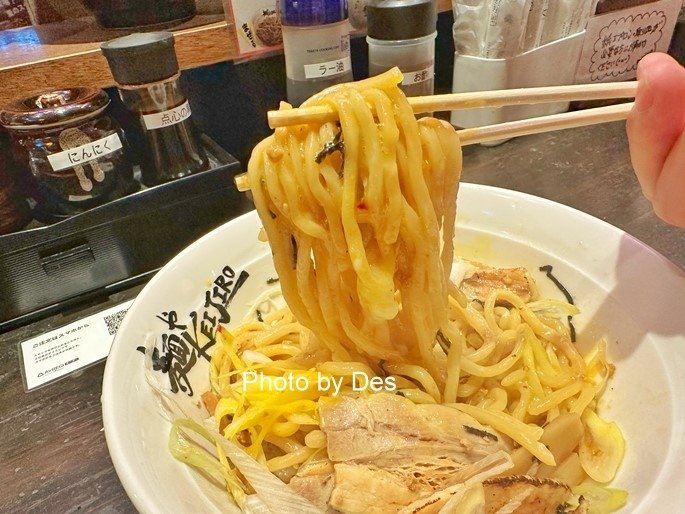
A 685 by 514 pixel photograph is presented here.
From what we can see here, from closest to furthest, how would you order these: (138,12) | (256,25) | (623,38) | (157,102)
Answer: (157,102) → (138,12) → (256,25) → (623,38)

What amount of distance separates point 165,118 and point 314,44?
65 cm

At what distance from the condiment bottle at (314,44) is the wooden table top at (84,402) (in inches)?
33.7

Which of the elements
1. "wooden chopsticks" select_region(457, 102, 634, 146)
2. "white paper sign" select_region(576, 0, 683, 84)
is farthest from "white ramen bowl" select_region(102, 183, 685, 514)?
"white paper sign" select_region(576, 0, 683, 84)

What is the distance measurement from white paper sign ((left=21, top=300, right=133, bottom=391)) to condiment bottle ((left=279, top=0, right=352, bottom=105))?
114cm

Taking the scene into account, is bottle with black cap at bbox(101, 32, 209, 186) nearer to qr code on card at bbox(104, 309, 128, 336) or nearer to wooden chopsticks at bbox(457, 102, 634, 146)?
qr code on card at bbox(104, 309, 128, 336)

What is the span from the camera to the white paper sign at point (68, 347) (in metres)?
1.68

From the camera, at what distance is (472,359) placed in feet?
4.78

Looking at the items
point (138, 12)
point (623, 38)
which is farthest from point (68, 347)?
point (623, 38)

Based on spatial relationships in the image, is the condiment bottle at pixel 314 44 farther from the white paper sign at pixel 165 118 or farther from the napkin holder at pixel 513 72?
the napkin holder at pixel 513 72

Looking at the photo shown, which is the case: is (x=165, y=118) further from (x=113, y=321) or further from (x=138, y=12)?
(x=113, y=321)

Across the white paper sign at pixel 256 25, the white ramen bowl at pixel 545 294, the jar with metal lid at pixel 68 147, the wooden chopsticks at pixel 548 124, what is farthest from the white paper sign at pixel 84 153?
the wooden chopsticks at pixel 548 124

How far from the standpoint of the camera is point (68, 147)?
66.2 inches

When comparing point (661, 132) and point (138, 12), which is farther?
point (138, 12)

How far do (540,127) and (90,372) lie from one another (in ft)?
4.95
